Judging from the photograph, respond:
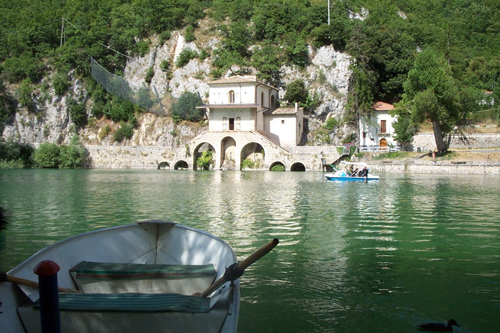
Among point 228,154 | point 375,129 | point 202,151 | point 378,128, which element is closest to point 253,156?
point 228,154

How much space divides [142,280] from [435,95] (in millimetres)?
39543

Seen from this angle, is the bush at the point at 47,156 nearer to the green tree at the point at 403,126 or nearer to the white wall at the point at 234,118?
the white wall at the point at 234,118

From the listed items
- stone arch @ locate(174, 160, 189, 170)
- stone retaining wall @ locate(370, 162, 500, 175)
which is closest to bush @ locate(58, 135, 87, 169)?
stone arch @ locate(174, 160, 189, 170)

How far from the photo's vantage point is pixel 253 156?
50719mm

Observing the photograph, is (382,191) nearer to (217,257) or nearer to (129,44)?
(217,257)

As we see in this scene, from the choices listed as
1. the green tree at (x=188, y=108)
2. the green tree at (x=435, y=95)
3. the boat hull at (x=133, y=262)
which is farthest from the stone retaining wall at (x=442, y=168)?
the boat hull at (x=133, y=262)

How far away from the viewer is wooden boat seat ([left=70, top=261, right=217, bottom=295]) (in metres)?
5.62

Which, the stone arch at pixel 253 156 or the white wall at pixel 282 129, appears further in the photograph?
the white wall at pixel 282 129

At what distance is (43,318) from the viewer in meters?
3.64

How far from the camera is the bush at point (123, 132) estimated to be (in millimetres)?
58344

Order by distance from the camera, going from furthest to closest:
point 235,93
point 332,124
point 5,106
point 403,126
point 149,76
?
1. point 149,76
2. point 5,106
3. point 332,124
4. point 235,93
5. point 403,126

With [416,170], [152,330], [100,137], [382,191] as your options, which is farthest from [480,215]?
[100,137]

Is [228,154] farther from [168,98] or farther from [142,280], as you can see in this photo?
[142,280]

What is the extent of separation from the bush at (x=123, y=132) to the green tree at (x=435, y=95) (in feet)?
111
